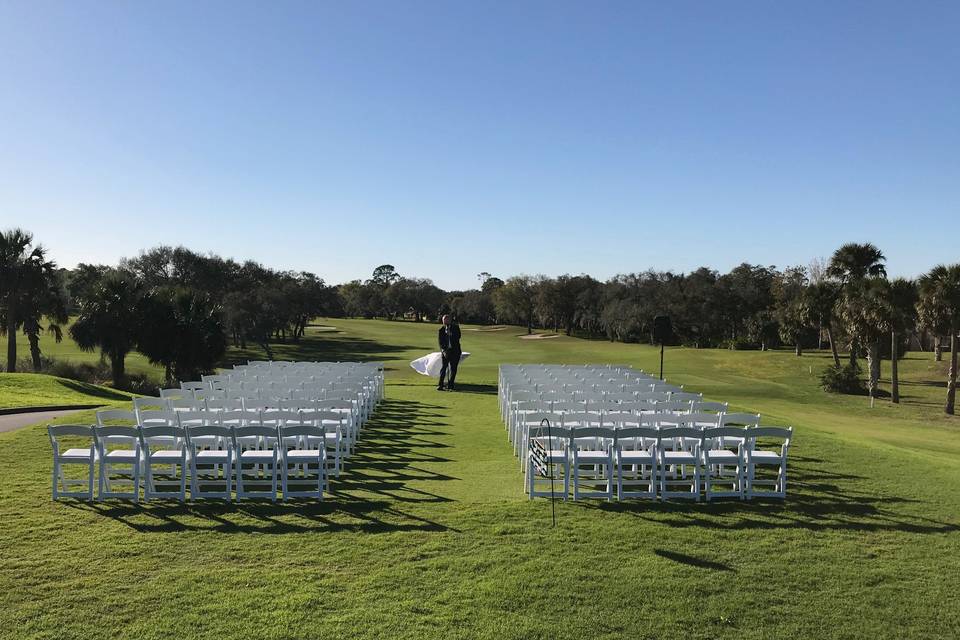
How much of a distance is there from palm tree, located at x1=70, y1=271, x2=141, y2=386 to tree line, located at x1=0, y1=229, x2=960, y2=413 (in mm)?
57

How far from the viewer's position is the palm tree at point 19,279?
3247cm

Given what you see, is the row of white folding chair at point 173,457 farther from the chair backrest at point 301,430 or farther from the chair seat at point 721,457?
the chair seat at point 721,457

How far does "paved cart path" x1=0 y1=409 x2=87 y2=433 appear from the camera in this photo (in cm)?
1395

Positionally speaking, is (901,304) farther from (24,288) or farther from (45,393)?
(24,288)

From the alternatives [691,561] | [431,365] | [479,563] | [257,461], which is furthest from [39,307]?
[691,561]

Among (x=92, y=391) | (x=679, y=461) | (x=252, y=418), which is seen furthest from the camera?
(x=92, y=391)

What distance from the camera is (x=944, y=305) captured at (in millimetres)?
31016

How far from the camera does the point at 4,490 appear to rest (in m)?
8.32

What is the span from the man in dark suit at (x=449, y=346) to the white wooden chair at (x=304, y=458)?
11.4 metres

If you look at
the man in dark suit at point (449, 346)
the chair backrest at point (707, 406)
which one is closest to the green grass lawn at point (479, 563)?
the chair backrest at point (707, 406)

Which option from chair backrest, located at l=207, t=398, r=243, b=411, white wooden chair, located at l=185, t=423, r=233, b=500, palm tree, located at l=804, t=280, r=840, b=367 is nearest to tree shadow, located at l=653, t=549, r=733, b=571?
white wooden chair, located at l=185, t=423, r=233, b=500

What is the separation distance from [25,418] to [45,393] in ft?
21.3

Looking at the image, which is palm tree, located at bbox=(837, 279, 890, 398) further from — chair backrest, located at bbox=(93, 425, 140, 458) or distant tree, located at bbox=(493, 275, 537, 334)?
distant tree, located at bbox=(493, 275, 537, 334)

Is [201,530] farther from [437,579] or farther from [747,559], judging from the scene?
[747,559]
